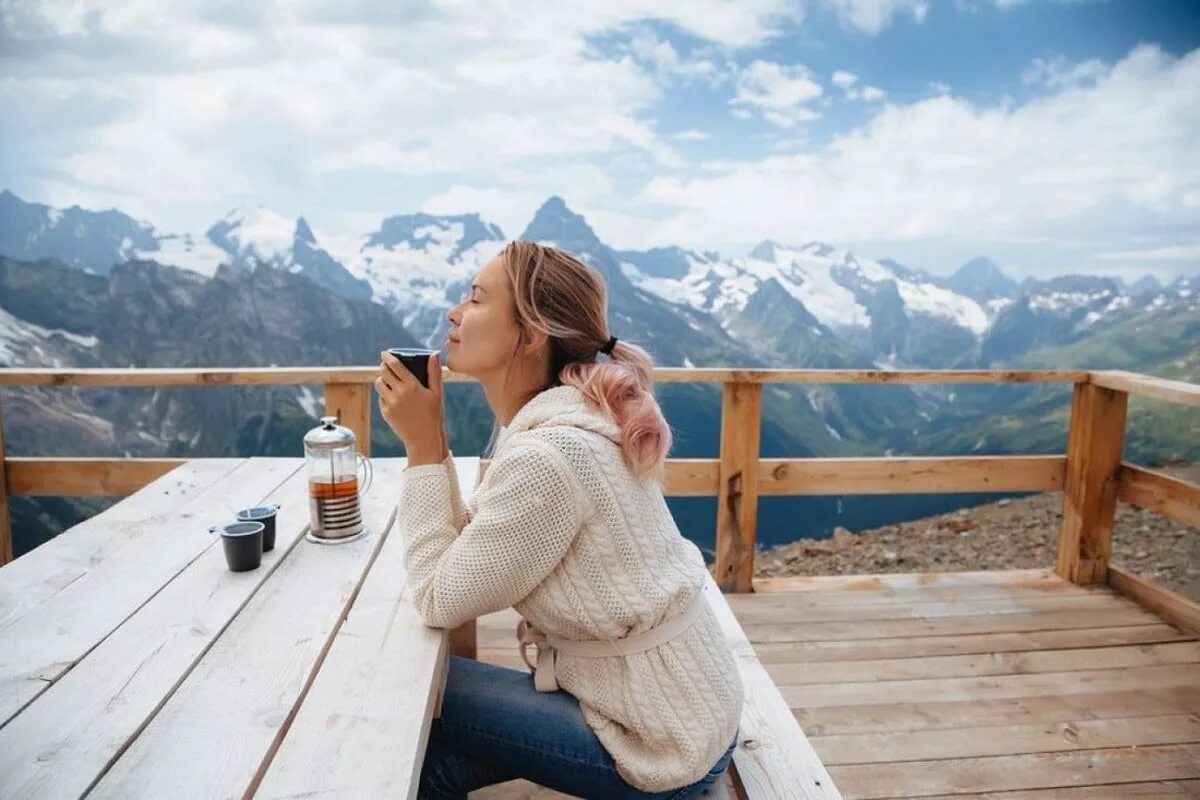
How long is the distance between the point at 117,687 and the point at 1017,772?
209cm

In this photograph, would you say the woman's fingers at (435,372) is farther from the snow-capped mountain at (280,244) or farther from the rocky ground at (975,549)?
the snow-capped mountain at (280,244)

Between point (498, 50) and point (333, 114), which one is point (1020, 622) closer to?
point (498, 50)

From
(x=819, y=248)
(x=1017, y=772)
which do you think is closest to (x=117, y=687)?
(x=1017, y=772)

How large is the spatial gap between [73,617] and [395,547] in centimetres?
51

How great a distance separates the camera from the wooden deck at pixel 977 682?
2029 millimetres

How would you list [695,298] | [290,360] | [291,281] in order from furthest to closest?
[695,298] → [291,281] → [290,360]

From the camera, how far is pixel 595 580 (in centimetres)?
107

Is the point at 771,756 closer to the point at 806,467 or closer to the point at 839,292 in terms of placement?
the point at 806,467

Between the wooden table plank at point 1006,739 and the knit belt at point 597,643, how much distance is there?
1.20 metres

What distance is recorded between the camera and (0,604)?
1179 mm

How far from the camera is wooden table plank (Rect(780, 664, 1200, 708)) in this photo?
2375 mm

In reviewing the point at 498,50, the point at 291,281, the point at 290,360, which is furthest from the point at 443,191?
the point at 498,50

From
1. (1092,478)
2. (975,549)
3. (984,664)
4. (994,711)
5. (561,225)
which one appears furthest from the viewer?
(561,225)

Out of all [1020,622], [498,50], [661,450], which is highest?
[498,50]
